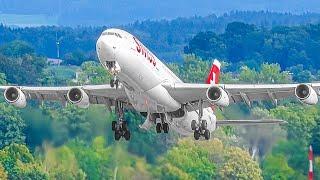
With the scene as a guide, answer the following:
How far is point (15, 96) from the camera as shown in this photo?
2854 inches

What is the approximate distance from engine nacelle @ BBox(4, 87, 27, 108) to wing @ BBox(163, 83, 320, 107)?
657cm

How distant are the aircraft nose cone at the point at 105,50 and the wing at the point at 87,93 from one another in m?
4.57

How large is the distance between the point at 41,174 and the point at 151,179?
8934 millimetres

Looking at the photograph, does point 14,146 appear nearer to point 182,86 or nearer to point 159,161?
point 159,161

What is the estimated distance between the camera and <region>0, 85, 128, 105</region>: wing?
71500 millimetres

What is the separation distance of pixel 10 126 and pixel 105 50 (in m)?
38.9

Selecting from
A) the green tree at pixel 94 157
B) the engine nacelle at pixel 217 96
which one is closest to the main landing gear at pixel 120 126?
the engine nacelle at pixel 217 96

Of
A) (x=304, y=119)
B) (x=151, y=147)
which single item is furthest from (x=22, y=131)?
(x=304, y=119)

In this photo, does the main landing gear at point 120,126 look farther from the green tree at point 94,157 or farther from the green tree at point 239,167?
the green tree at point 239,167

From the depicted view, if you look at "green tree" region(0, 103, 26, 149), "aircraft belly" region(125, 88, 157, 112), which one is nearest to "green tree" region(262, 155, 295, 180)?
"green tree" region(0, 103, 26, 149)

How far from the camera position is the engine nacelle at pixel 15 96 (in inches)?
2849

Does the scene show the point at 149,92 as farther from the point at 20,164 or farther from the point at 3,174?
the point at 20,164

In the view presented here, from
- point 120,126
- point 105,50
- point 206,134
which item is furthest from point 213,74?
point 105,50

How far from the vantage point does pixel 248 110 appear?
92875mm
